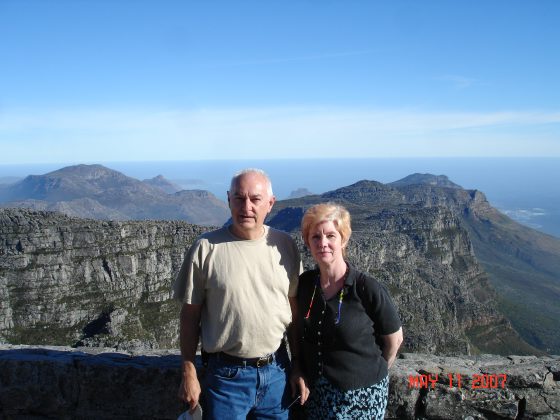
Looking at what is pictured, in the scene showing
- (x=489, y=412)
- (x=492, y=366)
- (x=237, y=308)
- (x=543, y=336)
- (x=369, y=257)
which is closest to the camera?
(x=237, y=308)

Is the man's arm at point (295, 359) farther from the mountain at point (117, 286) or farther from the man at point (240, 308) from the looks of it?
the mountain at point (117, 286)

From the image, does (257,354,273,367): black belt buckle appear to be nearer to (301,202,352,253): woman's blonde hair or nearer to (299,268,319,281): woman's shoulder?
(299,268,319,281): woman's shoulder

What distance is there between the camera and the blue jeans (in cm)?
527

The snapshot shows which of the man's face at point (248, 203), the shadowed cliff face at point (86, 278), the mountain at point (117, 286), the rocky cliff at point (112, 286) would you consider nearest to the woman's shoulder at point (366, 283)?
the man's face at point (248, 203)

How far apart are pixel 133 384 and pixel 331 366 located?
122 inches

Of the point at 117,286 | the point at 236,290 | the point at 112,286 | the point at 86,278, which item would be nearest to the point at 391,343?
the point at 236,290

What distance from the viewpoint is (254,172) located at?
213 inches

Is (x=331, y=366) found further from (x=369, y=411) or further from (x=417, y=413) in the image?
(x=417, y=413)

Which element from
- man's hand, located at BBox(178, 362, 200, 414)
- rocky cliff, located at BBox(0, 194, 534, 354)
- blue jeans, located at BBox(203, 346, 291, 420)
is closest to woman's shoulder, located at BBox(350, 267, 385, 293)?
blue jeans, located at BBox(203, 346, 291, 420)

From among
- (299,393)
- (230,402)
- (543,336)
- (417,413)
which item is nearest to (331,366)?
(299,393)

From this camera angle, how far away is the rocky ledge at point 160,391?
6539 mm
